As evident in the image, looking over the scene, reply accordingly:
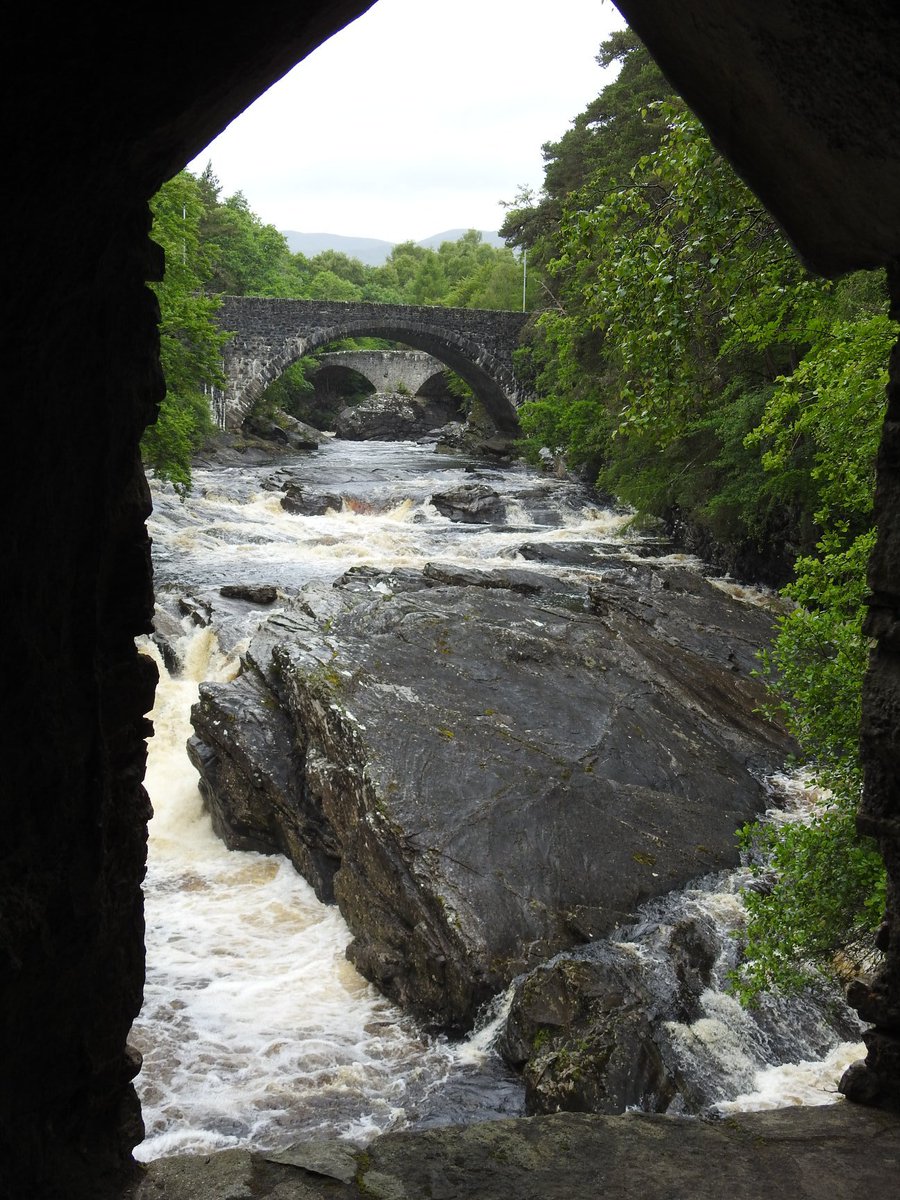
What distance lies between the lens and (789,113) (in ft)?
9.87

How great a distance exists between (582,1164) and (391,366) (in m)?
57.0


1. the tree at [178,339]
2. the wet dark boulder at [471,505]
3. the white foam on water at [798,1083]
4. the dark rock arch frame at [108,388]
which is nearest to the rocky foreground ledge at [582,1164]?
the dark rock arch frame at [108,388]

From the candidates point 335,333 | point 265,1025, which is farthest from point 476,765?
point 335,333

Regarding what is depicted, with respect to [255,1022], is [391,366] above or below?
above

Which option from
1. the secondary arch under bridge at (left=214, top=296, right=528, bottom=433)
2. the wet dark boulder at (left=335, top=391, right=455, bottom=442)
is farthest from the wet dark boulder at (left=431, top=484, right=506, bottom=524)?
the wet dark boulder at (left=335, top=391, right=455, bottom=442)

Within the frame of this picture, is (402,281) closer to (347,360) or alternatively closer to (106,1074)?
(347,360)

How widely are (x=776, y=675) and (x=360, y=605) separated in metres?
4.60

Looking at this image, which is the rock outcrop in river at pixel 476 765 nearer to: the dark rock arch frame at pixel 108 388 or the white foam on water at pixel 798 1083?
the white foam on water at pixel 798 1083

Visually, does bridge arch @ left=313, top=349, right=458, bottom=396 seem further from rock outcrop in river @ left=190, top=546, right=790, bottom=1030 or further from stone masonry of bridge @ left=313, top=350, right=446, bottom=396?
rock outcrop in river @ left=190, top=546, right=790, bottom=1030

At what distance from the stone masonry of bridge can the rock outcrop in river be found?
157ft

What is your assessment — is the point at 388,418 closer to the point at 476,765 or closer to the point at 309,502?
the point at 309,502

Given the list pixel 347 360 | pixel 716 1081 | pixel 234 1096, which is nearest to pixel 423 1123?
pixel 234 1096

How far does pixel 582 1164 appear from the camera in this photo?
360 centimetres

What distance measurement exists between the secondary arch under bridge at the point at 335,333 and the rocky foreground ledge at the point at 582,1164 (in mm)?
36692
